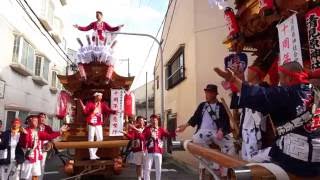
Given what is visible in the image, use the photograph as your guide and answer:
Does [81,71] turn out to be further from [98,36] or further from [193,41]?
[193,41]

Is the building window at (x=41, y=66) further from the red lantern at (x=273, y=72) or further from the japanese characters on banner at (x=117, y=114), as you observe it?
the red lantern at (x=273, y=72)

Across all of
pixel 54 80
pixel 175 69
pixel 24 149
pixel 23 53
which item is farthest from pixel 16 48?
pixel 54 80

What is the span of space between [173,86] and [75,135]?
25.1 feet

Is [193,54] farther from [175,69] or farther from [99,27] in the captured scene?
[175,69]

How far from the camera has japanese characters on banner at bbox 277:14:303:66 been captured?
131 inches

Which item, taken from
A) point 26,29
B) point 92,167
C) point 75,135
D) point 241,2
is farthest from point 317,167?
point 26,29

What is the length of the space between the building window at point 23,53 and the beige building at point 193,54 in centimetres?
724

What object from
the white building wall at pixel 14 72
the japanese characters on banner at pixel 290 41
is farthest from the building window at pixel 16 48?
the japanese characters on banner at pixel 290 41

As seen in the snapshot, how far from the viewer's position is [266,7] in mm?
3975

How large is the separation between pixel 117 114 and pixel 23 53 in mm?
7031

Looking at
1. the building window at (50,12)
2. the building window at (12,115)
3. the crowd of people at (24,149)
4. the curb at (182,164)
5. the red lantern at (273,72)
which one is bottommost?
the curb at (182,164)

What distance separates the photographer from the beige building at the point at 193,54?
436 inches

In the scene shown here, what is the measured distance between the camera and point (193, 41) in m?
11.9

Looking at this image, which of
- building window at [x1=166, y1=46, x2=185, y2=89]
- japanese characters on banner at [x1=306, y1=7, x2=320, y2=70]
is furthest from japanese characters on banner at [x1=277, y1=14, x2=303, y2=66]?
building window at [x1=166, y1=46, x2=185, y2=89]
